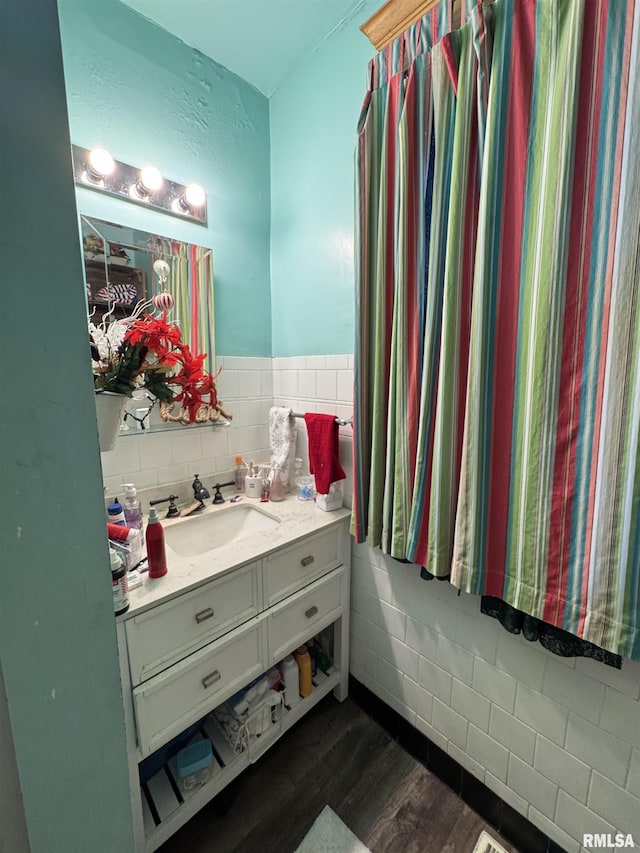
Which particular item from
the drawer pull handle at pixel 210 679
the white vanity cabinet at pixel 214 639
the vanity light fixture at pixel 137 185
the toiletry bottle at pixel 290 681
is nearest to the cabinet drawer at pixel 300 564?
the white vanity cabinet at pixel 214 639

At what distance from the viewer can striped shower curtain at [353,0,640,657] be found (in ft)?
2.07

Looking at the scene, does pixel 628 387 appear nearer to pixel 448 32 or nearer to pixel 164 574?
pixel 448 32

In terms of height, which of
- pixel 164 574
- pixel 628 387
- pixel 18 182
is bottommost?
pixel 164 574

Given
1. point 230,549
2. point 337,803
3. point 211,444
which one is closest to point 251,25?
point 211,444

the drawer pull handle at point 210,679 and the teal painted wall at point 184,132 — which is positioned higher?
the teal painted wall at point 184,132

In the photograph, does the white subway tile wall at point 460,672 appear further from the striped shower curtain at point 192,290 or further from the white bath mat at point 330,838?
the white bath mat at point 330,838

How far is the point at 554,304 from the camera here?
0.69 metres

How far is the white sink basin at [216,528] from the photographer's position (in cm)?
117

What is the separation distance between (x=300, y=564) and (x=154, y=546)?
487 millimetres

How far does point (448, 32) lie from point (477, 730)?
195 cm

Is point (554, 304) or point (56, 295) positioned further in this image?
point (554, 304)

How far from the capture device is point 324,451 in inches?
50.4

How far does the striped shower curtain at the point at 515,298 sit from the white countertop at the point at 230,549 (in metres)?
0.34

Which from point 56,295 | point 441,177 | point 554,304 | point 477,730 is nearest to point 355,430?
point 554,304
